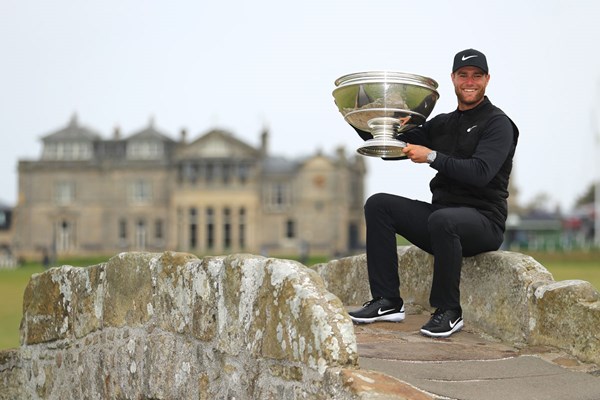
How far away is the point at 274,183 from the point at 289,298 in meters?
66.7

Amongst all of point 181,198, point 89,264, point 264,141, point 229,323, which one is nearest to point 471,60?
point 229,323

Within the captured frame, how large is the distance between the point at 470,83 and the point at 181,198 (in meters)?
66.9

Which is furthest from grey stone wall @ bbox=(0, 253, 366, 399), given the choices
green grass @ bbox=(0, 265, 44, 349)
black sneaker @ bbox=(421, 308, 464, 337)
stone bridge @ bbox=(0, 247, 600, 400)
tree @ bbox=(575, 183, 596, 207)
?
tree @ bbox=(575, 183, 596, 207)

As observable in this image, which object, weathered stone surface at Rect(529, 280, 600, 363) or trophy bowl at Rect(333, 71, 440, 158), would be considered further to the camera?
trophy bowl at Rect(333, 71, 440, 158)

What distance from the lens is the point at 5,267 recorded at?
64.2 m

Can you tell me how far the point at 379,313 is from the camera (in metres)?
5.51

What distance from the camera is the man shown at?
16.8 feet

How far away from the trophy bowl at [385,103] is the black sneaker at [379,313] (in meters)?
1.03

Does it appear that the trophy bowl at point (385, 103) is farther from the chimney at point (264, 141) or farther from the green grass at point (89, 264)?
the chimney at point (264, 141)

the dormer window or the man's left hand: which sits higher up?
the dormer window

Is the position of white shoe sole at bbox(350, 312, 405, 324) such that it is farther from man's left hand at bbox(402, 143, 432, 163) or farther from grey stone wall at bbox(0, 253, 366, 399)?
grey stone wall at bbox(0, 253, 366, 399)

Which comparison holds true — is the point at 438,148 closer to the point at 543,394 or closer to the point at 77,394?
the point at 543,394

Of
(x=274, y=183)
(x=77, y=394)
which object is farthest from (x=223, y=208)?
(x=77, y=394)

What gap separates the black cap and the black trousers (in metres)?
0.95
